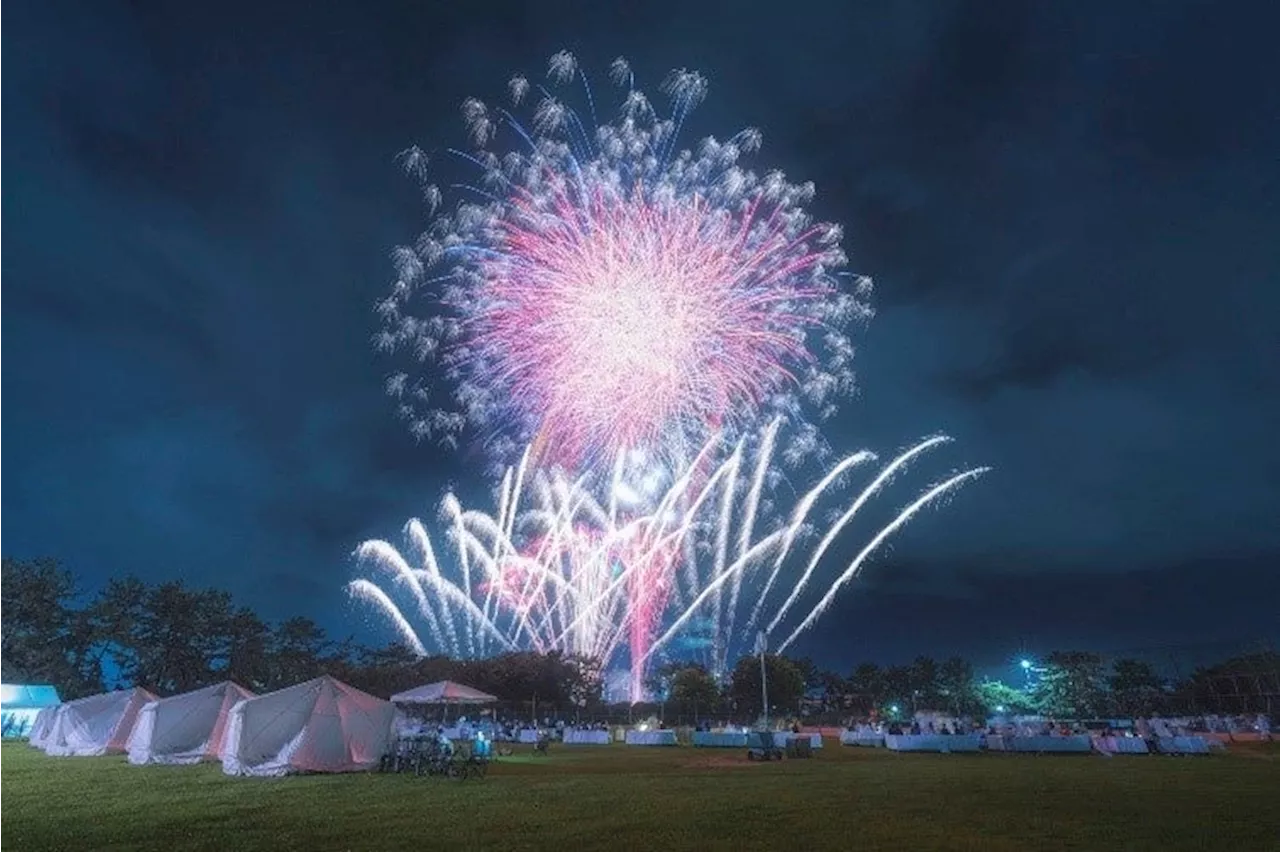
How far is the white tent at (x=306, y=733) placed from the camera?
85.3 ft

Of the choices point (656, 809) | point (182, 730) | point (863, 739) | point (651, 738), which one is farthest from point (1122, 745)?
point (182, 730)

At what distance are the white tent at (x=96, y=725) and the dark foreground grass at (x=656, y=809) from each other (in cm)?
754

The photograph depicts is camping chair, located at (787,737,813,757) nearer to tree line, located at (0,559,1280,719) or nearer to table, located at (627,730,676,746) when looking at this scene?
table, located at (627,730,676,746)

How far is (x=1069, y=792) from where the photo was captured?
20.0 metres

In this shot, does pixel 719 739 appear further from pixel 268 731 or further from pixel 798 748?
pixel 268 731

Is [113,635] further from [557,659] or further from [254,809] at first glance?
[254,809]

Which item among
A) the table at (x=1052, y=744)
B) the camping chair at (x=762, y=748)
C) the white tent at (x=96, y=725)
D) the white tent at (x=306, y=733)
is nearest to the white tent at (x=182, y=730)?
the white tent at (x=306, y=733)

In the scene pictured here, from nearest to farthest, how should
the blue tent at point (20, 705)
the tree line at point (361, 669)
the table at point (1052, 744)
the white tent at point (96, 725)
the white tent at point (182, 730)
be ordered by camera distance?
the white tent at point (182, 730), the white tent at point (96, 725), the table at point (1052, 744), the blue tent at point (20, 705), the tree line at point (361, 669)

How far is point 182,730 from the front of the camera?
102 feet

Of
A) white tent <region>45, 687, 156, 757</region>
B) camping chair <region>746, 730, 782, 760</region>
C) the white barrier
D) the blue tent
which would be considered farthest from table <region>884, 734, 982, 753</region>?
the blue tent

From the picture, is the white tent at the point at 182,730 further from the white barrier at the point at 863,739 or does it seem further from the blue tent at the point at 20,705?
the white barrier at the point at 863,739

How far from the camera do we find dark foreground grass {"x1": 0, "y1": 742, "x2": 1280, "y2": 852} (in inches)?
506

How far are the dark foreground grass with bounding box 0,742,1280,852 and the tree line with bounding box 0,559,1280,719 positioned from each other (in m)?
50.7

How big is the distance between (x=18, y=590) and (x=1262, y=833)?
90.0 meters
